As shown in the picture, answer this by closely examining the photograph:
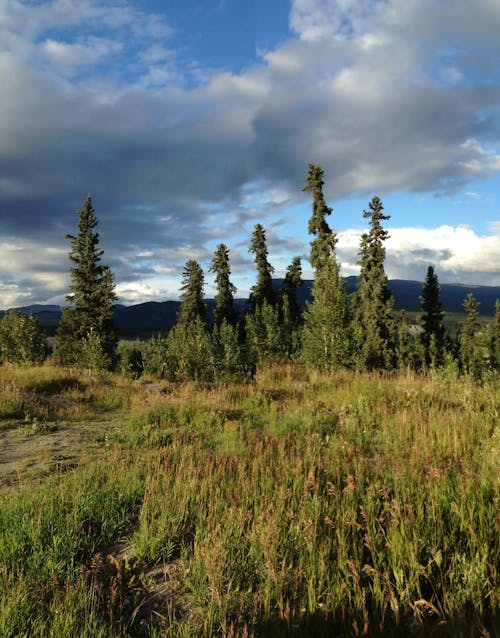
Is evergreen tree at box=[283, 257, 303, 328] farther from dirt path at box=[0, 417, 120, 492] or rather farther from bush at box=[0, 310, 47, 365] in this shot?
dirt path at box=[0, 417, 120, 492]

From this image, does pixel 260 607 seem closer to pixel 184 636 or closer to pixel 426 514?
pixel 184 636

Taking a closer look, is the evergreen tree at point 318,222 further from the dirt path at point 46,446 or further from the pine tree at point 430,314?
the dirt path at point 46,446

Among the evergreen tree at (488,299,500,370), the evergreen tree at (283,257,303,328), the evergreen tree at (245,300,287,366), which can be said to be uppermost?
the evergreen tree at (283,257,303,328)

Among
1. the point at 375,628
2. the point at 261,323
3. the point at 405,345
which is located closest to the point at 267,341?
the point at 261,323

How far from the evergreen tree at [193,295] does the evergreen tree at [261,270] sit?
Result: 25.2ft

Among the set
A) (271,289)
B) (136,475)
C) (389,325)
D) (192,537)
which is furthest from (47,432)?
(271,289)

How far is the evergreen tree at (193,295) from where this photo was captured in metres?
→ 52.7

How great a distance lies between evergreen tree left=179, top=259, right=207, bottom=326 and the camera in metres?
52.7

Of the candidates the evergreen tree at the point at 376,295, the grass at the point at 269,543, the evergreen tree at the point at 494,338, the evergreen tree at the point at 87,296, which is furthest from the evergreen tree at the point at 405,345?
the grass at the point at 269,543

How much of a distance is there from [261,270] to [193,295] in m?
10.6

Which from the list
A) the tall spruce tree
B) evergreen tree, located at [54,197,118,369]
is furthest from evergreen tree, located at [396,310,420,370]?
evergreen tree, located at [54,197,118,369]

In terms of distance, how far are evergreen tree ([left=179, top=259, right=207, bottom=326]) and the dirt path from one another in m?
43.0

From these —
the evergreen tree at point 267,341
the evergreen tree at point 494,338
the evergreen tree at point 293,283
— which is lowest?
the evergreen tree at point 494,338

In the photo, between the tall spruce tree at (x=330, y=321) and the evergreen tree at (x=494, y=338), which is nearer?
the tall spruce tree at (x=330, y=321)
